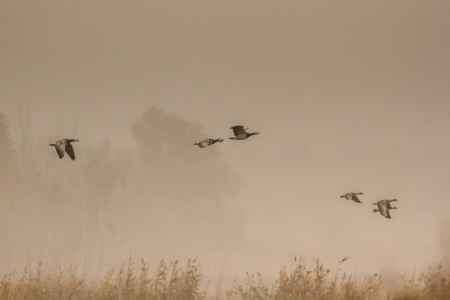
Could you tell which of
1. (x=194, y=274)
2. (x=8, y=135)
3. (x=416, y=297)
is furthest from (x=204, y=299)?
(x=8, y=135)

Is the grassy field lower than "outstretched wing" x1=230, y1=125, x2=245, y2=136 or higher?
lower

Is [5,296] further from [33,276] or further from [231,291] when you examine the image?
[231,291]

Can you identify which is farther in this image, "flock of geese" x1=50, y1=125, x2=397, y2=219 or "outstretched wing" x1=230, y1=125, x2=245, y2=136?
"outstretched wing" x1=230, y1=125, x2=245, y2=136

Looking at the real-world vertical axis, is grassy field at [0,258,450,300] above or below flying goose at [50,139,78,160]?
below

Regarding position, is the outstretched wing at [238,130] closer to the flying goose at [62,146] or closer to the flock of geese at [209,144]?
the flock of geese at [209,144]

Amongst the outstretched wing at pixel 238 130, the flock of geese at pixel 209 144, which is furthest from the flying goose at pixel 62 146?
the outstretched wing at pixel 238 130

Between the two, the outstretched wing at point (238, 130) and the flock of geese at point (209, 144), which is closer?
the flock of geese at point (209, 144)

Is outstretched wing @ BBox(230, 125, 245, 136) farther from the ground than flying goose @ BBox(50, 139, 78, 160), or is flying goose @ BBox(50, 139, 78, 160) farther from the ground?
outstretched wing @ BBox(230, 125, 245, 136)

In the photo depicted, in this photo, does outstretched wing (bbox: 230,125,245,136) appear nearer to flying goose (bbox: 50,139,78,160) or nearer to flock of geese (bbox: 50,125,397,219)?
flock of geese (bbox: 50,125,397,219)

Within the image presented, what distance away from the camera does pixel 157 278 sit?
9.10 m

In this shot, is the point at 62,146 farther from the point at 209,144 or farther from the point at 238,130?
the point at 238,130

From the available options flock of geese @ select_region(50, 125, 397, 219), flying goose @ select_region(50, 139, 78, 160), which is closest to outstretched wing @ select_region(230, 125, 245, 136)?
flock of geese @ select_region(50, 125, 397, 219)

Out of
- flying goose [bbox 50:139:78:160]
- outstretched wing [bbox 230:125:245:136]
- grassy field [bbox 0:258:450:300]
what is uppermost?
outstretched wing [bbox 230:125:245:136]

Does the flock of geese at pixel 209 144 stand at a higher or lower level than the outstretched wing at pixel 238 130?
lower
